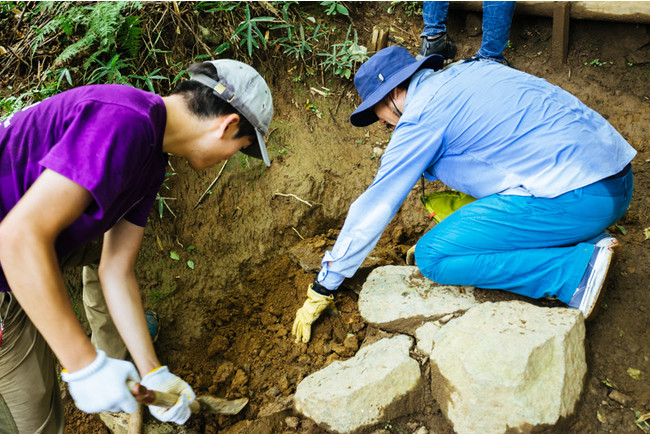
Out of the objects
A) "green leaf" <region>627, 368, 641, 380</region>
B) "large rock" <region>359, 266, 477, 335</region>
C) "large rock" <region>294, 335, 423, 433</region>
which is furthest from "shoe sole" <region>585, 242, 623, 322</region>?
"large rock" <region>294, 335, 423, 433</region>

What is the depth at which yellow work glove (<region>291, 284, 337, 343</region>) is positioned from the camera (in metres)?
2.38

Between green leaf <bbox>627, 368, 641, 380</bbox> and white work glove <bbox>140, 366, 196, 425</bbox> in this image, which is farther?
green leaf <bbox>627, 368, 641, 380</bbox>

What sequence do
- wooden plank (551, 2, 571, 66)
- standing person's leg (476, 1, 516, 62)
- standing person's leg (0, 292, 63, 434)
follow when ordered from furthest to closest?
wooden plank (551, 2, 571, 66), standing person's leg (476, 1, 516, 62), standing person's leg (0, 292, 63, 434)

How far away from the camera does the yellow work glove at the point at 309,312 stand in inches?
93.7

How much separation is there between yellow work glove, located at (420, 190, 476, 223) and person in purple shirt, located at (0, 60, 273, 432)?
1.27 metres

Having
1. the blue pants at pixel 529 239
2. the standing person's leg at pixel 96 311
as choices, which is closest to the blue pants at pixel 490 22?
the blue pants at pixel 529 239

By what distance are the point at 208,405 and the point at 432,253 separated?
131 centimetres

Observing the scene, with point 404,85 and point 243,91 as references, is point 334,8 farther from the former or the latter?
point 243,91

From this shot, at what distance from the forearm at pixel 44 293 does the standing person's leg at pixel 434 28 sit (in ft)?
9.58

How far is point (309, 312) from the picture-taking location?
2.41m

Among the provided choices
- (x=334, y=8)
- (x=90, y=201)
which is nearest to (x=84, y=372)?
(x=90, y=201)

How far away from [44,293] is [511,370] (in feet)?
5.15

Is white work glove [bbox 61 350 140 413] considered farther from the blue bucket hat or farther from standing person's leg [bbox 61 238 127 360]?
the blue bucket hat

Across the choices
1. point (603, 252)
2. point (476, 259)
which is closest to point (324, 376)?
point (476, 259)
